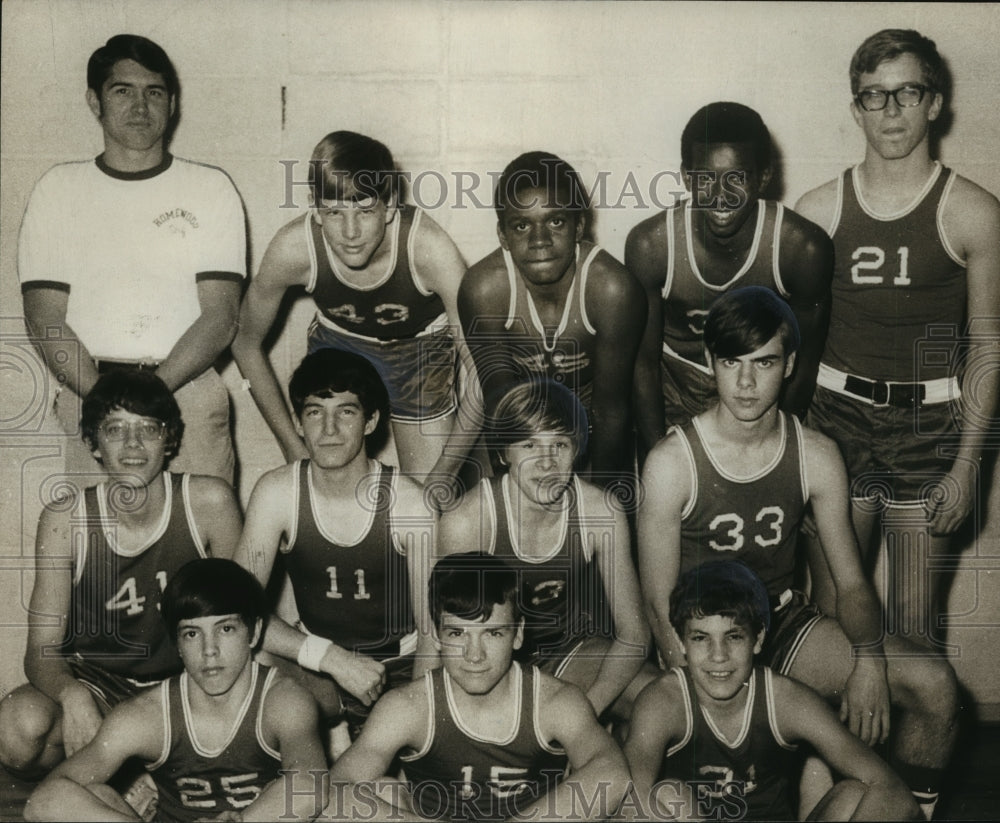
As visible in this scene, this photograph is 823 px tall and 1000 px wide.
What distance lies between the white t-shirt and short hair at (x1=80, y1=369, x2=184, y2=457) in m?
0.09

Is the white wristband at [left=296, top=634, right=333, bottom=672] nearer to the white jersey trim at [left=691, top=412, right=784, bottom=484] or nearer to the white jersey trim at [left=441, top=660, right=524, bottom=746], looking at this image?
the white jersey trim at [left=441, top=660, right=524, bottom=746]

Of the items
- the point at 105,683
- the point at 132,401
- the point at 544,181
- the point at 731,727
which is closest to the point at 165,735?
the point at 105,683

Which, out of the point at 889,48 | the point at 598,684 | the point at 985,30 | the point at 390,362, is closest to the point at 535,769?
the point at 598,684

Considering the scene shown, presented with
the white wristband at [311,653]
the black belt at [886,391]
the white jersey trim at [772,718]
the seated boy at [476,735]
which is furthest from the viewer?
the black belt at [886,391]

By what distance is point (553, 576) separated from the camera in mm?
3385

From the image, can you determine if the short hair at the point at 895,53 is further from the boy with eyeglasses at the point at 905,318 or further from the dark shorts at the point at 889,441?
the dark shorts at the point at 889,441

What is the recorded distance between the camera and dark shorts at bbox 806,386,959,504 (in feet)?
11.6

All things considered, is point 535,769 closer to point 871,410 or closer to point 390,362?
point 390,362

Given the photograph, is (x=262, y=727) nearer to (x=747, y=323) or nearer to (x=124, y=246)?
(x=124, y=246)

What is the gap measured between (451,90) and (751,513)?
1.45 meters

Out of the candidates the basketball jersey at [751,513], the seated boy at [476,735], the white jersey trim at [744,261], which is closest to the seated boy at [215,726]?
the seated boy at [476,735]

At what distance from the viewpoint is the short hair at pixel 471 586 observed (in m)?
3.09

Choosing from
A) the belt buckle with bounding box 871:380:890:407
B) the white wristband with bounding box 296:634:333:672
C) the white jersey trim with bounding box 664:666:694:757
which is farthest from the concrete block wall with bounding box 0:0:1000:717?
the white jersey trim with bounding box 664:666:694:757

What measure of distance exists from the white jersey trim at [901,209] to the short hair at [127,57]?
1957 mm
